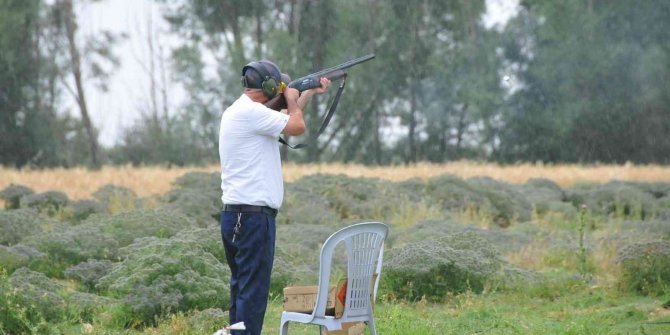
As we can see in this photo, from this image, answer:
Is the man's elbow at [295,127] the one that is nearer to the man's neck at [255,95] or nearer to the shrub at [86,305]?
the man's neck at [255,95]

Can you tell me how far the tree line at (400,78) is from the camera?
153 ft

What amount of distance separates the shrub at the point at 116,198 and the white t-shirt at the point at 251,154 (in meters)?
11.9

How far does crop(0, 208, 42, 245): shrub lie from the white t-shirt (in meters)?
7.47

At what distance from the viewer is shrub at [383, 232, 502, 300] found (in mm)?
11328

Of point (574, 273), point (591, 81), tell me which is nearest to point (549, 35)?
point (591, 81)

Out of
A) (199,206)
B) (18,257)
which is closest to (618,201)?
(199,206)

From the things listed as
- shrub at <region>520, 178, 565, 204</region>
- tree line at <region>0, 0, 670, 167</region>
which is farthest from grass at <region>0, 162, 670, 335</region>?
tree line at <region>0, 0, 670, 167</region>

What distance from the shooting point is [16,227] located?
14133mm

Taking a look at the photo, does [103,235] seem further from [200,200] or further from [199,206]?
[200,200]

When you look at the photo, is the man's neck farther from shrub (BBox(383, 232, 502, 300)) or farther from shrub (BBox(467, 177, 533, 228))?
shrub (BBox(467, 177, 533, 228))

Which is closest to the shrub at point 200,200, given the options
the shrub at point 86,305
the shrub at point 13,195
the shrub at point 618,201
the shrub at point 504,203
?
the shrub at point 13,195

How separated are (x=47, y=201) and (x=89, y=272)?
8256mm

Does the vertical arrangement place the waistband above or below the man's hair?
below

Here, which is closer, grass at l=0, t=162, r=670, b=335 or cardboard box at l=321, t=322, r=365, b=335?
cardboard box at l=321, t=322, r=365, b=335
